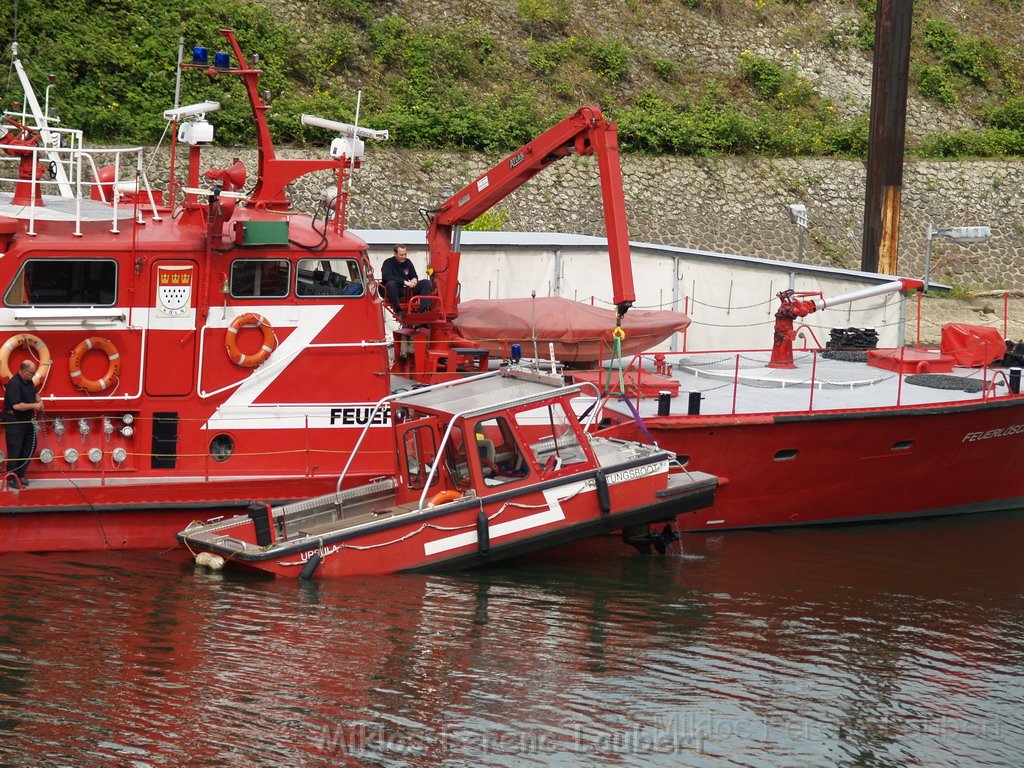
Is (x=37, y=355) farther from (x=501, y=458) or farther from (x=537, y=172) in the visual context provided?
(x=537, y=172)

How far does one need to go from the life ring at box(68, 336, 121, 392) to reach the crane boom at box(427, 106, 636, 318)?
3883 mm

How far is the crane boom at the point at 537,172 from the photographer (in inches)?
529

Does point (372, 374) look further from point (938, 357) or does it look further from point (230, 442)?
point (938, 357)

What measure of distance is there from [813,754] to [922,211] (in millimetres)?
26486

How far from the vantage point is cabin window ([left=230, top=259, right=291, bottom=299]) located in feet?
40.9

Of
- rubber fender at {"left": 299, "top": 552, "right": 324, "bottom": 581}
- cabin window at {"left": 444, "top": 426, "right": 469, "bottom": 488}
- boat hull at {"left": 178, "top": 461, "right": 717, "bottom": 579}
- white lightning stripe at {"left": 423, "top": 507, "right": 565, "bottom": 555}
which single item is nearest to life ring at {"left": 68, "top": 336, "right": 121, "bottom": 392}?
boat hull at {"left": 178, "top": 461, "right": 717, "bottom": 579}

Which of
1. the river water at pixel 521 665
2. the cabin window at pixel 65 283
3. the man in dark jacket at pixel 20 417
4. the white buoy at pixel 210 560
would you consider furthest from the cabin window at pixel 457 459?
the man in dark jacket at pixel 20 417

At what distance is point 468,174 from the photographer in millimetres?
30344

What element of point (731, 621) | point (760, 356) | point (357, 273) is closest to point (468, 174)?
point (760, 356)

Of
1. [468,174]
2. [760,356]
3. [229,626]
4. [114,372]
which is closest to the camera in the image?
[229,626]

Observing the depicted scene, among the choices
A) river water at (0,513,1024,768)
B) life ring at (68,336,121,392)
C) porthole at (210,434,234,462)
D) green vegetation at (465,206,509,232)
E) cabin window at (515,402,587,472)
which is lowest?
river water at (0,513,1024,768)

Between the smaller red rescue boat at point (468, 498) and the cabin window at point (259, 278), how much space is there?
1.56 metres

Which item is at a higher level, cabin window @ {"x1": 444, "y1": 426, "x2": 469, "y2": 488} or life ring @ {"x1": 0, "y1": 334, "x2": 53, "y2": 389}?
life ring @ {"x1": 0, "y1": 334, "x2": 53, "y2": 389}

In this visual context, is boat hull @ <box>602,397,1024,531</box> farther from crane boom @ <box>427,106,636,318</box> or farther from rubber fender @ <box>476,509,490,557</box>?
rubber fender @ <box>476,509,490,557</box>
